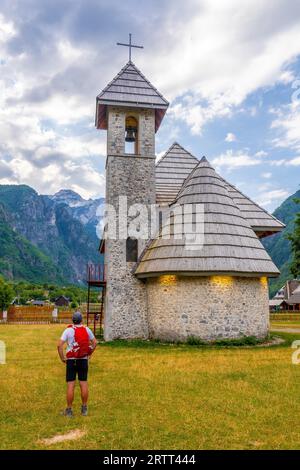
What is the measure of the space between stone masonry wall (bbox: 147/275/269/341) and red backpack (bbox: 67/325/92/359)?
9010 millimetres

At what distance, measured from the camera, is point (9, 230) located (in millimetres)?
163375

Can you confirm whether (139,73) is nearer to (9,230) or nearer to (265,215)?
(265,215)

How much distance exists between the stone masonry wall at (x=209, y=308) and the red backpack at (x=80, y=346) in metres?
9.01

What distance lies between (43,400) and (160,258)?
8.92m

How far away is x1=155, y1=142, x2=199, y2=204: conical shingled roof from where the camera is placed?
775 inches

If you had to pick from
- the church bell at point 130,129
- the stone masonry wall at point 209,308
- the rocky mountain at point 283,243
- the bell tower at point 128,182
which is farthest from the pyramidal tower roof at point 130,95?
the rocky mountain at point 283,243

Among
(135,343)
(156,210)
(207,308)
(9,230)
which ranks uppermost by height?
(9,230)

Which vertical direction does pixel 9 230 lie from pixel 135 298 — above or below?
above

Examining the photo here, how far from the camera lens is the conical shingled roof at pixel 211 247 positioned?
14695mm

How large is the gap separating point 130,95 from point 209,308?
11.2 meters

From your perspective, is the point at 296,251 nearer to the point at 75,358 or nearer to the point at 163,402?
the point at 163,402
